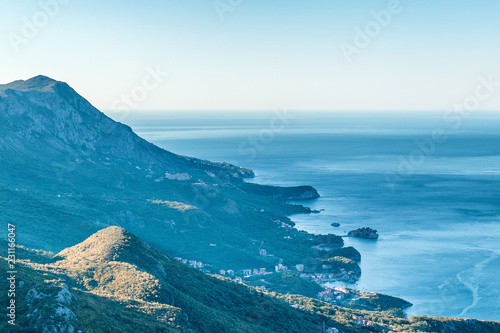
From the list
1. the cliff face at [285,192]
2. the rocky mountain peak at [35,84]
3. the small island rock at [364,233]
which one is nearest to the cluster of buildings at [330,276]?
the small island rock at [364,233]

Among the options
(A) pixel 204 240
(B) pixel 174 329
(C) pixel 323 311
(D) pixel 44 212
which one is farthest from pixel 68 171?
(B) pixel 174 329

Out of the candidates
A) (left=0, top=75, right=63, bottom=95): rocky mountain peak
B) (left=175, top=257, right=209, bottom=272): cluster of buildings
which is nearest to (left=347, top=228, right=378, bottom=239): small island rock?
(left=175, top=257, right=209, bottom=272): cluster of buildings

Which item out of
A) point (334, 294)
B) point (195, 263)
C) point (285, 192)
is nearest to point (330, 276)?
point (334, 294)

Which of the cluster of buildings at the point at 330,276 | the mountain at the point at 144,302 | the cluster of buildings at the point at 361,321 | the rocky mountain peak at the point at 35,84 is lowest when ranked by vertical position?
the mountain at the point at 144,302

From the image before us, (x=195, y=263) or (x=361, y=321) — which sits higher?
(x=195, y=263)

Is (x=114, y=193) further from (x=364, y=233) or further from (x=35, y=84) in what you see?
(x=364, y=233)

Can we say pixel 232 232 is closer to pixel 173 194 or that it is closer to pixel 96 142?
pixel 173 194

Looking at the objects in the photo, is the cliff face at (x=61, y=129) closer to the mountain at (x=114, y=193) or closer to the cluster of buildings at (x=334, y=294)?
the mountain at (x=114, y=193)
